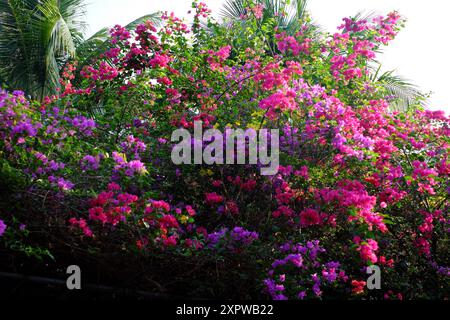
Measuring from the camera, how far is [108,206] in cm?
338

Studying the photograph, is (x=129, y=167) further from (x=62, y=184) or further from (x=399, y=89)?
(x=399, y=89)

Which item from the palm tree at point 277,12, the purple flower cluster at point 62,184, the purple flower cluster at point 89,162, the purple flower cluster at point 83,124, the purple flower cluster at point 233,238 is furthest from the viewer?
the palm tree at point 277,12

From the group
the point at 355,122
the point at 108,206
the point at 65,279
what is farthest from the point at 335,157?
the point at 65,279

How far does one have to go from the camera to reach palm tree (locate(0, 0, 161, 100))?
1030 cm

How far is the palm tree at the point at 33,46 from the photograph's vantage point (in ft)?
33.8

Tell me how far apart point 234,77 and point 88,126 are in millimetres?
1859

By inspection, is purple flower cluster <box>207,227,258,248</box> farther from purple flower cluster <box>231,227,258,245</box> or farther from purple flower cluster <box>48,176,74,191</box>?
purple flower cluster <box>48,176,74,191</box>

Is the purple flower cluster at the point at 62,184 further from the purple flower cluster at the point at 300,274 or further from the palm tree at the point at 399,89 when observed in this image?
the palm tree at the point at 399,89

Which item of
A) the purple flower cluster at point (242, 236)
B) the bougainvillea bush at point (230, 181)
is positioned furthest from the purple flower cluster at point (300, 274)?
the purple flower cluster at point (242, 236)

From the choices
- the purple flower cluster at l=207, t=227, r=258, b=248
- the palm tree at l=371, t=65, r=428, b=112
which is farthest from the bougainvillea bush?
the palm tree at l=371, t=65, r=428, b=112

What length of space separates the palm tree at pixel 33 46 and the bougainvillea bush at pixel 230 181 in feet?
15.2

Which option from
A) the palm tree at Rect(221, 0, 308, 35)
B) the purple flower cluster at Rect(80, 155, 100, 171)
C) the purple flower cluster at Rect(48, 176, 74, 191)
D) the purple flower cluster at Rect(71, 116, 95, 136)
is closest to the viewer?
the purple flower cluster at Rect(48, 176, 74, 191)

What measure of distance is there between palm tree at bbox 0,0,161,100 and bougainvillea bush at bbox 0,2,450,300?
4.65 m
